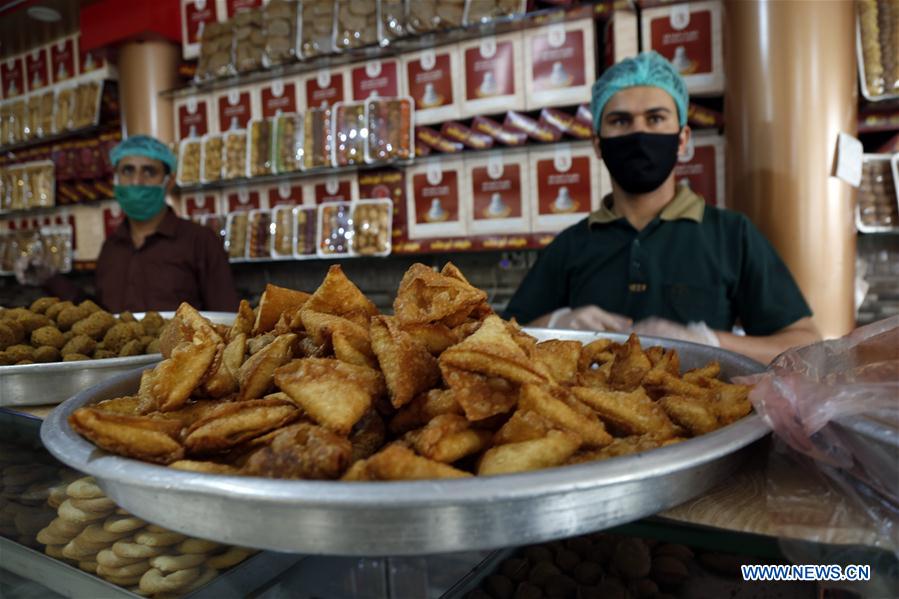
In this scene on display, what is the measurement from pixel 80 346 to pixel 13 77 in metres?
4.99

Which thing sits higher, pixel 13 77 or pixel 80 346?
pixel 13 77

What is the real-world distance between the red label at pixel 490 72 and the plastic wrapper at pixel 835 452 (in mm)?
2591

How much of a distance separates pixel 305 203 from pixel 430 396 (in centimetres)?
319

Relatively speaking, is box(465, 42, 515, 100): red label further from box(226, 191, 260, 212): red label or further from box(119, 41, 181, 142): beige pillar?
box(119, 41, 181, 142): beige pillar

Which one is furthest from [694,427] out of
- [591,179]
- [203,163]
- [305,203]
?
[203,163]

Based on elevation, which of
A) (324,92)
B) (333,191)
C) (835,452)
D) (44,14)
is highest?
(44,14)

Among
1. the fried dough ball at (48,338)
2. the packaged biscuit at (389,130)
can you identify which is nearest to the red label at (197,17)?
the packaged biscuit at (389,130)

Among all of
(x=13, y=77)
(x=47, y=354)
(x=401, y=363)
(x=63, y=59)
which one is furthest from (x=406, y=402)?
(x=13, y=77)

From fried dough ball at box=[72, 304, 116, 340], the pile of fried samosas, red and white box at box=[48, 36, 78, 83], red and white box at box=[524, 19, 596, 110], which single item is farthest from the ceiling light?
the pile of fried samosas

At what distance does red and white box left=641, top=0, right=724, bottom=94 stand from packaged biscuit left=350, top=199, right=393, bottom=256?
1.50m

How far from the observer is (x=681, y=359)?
1133mm

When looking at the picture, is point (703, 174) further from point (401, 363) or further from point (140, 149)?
point (140, 149)

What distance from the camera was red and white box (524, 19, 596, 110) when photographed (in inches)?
114

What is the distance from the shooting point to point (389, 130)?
3.29 metres
